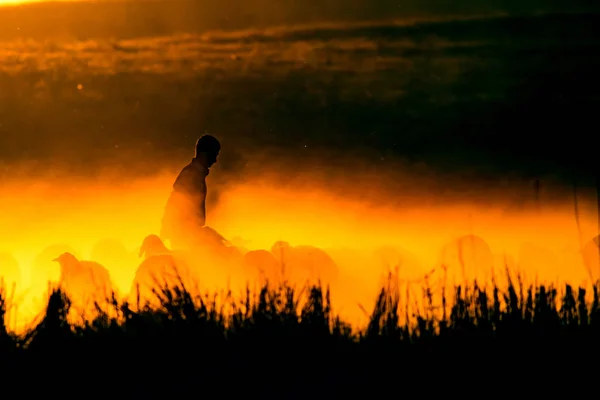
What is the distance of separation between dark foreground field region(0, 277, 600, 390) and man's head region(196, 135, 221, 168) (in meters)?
4.05

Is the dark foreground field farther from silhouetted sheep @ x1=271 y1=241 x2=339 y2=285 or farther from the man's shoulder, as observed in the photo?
the man's shoulder

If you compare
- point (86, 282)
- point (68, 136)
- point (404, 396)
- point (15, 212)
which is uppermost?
point (68, 136)

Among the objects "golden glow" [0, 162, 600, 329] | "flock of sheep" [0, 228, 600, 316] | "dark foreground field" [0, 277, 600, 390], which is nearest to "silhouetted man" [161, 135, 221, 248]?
"flock of sheep" [0, 228, 600, 316]

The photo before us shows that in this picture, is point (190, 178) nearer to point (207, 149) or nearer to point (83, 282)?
point (207, 149)

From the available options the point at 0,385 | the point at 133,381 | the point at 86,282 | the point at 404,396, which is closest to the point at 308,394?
the point at 404,396

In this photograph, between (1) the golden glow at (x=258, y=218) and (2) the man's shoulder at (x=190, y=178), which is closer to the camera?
(2) the man's shoulder at (x=190, y=178)

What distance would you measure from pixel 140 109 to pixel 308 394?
2327 cm

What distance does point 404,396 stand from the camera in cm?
660

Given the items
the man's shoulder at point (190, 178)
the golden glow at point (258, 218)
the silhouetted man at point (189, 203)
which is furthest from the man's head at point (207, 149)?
the golden glow at point (258, 218)

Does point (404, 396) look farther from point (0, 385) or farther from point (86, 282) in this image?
point (86, 282)

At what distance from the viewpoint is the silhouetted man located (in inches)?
452

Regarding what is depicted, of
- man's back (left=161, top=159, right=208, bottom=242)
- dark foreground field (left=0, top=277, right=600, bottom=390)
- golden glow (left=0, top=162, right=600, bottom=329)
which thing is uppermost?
golden glow (left=0, top=162, right=600, bottom=329)

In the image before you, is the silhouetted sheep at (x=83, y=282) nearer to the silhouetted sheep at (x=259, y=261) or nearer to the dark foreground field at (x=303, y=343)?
the dark foreground field at (x=303, y=343)

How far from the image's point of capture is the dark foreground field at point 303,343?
22.2ft
